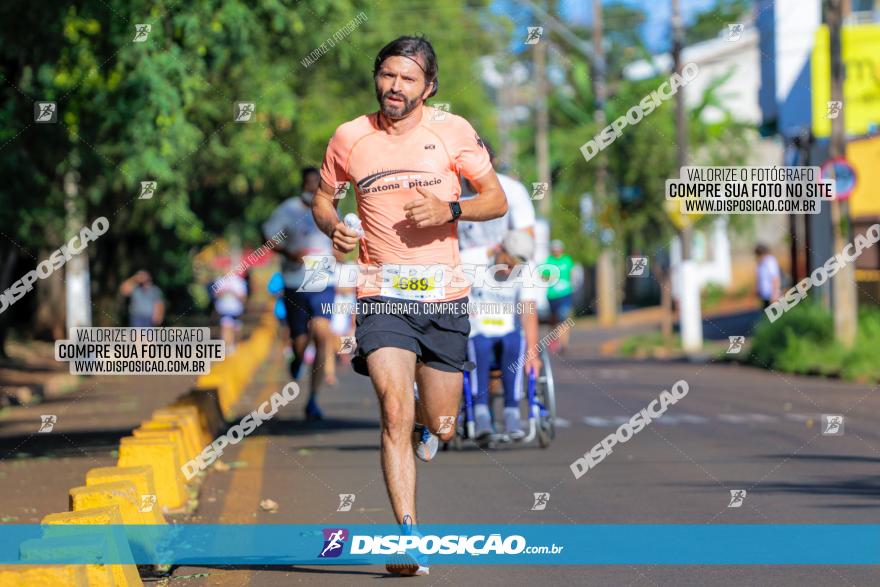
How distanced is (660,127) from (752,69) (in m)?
12.6

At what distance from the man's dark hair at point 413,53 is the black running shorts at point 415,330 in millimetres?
965

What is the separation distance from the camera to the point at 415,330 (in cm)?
728

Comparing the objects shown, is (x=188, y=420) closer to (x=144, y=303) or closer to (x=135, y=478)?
(x=135, y=478)

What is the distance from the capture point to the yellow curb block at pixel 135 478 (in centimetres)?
793

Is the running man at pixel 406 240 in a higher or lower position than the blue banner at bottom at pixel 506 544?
higher

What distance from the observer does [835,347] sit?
2298 cm

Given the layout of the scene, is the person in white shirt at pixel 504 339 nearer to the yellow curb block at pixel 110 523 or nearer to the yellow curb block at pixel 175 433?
the yellow curb block at pixel 175 433

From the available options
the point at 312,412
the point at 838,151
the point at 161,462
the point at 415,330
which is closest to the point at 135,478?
the point at 161,462

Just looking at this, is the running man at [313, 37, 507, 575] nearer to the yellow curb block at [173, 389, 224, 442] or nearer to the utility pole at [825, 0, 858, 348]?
the yellow curb block at [173, 389, 224, 442]

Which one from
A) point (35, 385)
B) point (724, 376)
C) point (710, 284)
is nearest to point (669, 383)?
point (724, 376)

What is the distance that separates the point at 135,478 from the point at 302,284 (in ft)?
22.3

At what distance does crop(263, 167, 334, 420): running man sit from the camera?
48.5ft

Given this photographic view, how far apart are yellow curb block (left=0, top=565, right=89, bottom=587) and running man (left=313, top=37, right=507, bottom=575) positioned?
6.03 ft

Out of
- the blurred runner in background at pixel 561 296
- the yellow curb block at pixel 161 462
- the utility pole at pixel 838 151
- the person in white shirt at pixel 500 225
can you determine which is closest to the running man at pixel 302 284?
the person in white shirt at pixel 500 225
